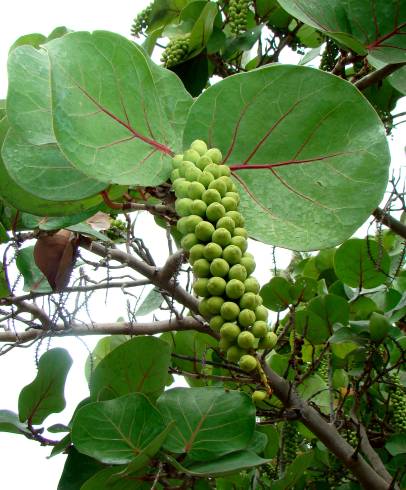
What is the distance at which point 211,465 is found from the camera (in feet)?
3.46

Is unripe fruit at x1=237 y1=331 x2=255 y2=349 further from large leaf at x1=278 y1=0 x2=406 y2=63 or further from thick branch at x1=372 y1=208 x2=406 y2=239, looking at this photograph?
thick branch at x1=372 y1=208 x2=406 y2=239

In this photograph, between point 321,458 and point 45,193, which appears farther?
point 321,458

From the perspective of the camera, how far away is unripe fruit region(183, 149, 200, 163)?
78 cm

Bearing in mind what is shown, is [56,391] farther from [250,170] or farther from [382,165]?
[382,165]

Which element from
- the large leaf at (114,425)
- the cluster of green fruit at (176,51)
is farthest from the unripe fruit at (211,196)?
the cluster of green fruit at (176,51)

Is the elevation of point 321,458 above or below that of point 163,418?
below

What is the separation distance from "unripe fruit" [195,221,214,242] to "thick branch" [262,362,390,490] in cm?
52

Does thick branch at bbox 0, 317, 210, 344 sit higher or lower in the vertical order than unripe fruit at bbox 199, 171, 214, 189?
lower

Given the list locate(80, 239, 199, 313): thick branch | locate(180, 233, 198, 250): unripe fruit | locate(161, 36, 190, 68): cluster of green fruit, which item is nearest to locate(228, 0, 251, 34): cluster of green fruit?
locate(161, 36, 190, 68): cluster of green fruit

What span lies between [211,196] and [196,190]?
21 millimetres

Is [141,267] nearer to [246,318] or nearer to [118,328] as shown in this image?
[118,328]

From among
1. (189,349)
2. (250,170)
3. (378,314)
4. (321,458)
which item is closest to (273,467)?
(321,458)

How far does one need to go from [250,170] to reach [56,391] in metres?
0.61

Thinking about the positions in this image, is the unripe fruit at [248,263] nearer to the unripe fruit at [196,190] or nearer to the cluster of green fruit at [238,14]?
the unripe fruit at [196,190]
